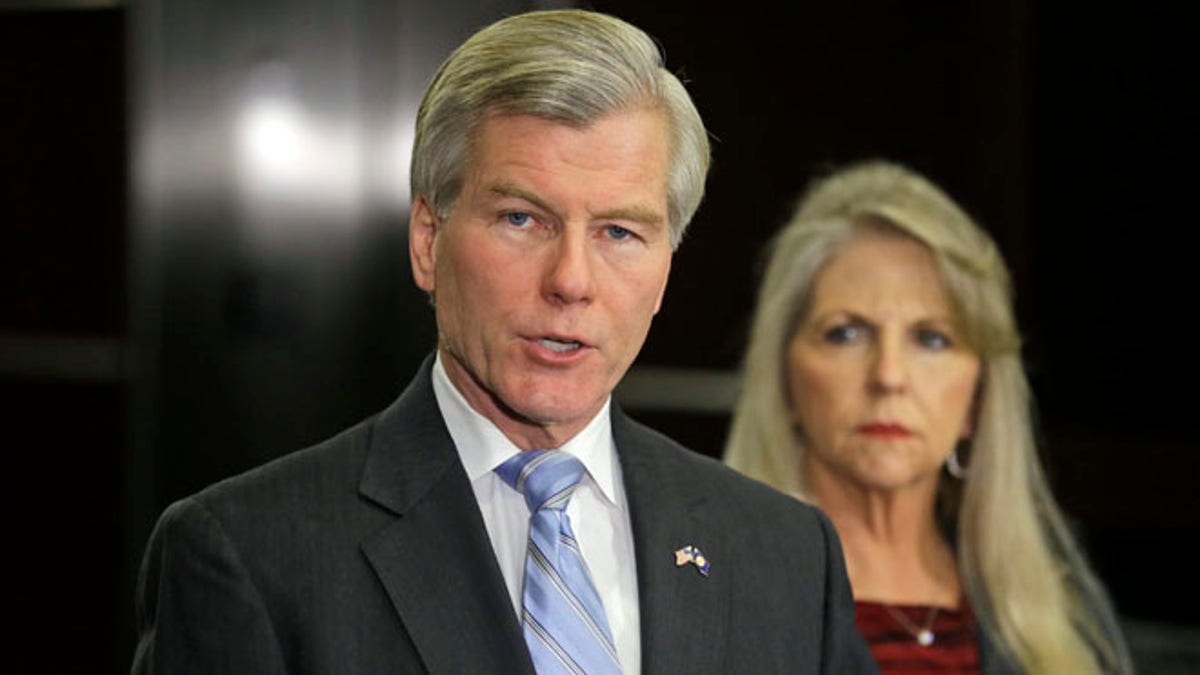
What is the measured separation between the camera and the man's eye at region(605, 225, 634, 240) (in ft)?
3.53

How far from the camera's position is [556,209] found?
1055mm

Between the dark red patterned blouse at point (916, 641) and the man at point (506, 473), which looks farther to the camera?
the dark red patterned blouse at point (916, 641)

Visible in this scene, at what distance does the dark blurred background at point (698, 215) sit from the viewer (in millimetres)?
2090


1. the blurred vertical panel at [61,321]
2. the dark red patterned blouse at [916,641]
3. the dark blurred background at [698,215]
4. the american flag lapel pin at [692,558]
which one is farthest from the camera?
the blurred vertical panel at [61,321]

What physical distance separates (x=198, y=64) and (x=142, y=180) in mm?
Result: 203

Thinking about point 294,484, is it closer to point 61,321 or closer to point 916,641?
point 916,641

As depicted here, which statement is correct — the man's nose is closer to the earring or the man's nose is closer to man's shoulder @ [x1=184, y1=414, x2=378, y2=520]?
man's shoulder @ [x1=184, y1=414, x2=378, y2=520]

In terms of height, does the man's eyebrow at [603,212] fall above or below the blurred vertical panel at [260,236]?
below

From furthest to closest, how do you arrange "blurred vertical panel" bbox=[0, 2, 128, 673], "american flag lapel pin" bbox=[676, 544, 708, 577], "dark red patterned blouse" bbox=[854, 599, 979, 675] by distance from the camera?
"blurred vertical panel" bbox=[0, 2, 128, 673] < "dark red patterned blouse" bbox=[854, 599, 979, 675] < "american flag lapel pin" bbox=[676, 544, 708, 577]

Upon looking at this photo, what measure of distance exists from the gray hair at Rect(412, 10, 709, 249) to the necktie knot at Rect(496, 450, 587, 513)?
0.52 ft

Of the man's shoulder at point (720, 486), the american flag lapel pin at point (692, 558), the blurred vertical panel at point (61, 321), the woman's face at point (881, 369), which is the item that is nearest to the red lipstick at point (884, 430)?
the woman's face at point (881, 369)

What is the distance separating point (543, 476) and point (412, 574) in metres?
0.10

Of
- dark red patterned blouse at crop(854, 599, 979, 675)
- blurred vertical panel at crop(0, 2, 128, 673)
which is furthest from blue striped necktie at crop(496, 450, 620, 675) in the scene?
blurred vertical panel at crop(0, 2, 128, 673)

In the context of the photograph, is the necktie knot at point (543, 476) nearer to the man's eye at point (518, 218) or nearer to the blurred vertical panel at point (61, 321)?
the man's eye at point (518, 218)
